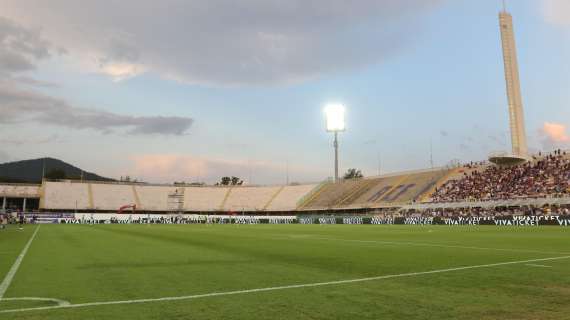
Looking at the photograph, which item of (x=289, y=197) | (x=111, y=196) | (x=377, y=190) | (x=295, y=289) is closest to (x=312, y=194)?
(x=289, y=197)

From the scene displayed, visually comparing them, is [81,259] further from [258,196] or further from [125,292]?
[258,196]

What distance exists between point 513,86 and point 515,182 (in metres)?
16.3

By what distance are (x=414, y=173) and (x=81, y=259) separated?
259ft

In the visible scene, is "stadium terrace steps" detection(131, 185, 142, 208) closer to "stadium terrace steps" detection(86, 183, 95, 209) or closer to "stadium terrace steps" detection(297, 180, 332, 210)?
"stadium terrace steps" detection(86, 183, 95, 209)

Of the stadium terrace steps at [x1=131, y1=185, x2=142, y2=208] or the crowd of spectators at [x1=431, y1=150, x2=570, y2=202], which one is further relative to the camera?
the stadium terrace steps at [x1=131, y1=185, x2=142, y2=208]

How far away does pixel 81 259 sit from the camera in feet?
40.9

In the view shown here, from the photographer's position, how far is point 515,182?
58062 mm

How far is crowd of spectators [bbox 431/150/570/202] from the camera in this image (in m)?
53.0

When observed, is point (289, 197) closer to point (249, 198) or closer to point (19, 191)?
point (249, 198)

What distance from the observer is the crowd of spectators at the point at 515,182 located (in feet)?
174

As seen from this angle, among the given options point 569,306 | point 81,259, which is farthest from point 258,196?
point 569,306

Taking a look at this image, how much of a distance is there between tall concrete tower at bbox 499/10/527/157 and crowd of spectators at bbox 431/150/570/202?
3621 millimetres

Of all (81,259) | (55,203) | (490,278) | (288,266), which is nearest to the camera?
(490,278)

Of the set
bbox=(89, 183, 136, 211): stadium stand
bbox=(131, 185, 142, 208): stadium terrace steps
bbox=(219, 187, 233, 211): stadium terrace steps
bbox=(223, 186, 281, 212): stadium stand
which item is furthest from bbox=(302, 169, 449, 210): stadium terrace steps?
bbox=(89, 183, 136, 211): stadium stand
